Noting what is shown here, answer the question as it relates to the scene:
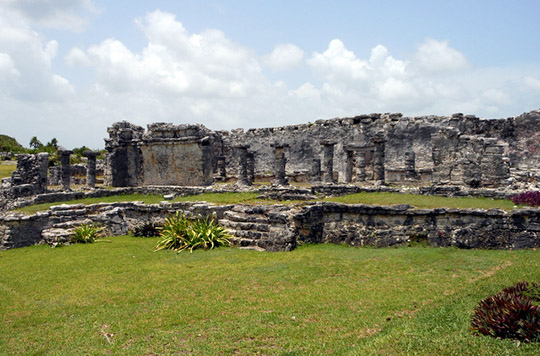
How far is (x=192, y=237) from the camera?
11875 mm

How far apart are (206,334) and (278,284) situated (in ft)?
8.04

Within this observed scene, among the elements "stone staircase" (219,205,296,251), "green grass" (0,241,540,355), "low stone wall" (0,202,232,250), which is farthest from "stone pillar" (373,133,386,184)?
"green grass" (0,241,540,355)

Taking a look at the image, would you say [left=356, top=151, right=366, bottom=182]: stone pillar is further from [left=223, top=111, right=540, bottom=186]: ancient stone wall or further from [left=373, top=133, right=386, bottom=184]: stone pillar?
[left=373, top=133, right=386, bottom=184]: stone pillar

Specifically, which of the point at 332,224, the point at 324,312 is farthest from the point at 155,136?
the point at 324,312

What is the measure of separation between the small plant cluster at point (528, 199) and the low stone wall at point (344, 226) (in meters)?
1.07

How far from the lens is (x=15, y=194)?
1864cm

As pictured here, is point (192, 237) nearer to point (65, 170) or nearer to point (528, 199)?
point (528, 199)

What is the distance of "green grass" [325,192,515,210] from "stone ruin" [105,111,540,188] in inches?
123

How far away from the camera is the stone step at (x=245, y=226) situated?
38.7ft

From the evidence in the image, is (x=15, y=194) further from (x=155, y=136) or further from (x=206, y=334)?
(x=206, y=334)

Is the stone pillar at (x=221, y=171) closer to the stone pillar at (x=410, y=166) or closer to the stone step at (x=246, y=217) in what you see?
the stone pillar at (x=410, y=166)

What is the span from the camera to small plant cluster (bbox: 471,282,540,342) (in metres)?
4.51

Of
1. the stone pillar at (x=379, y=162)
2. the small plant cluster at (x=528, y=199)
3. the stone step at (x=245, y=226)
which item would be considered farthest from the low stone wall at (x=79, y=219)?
the small plant cluster at (x=528, y=199)

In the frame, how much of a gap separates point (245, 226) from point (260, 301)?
533 centimetres
